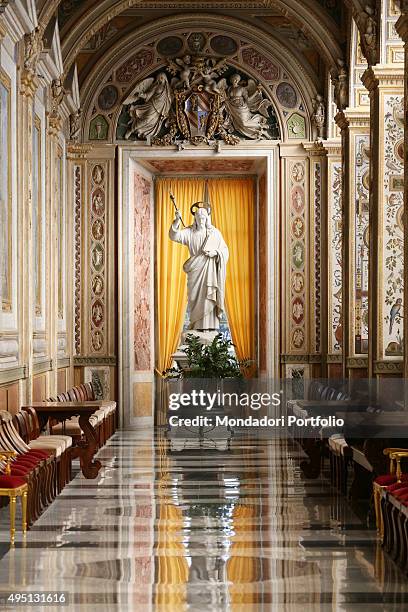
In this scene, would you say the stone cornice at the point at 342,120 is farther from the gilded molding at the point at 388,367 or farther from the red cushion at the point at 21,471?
the red cushion at the point at 21,471

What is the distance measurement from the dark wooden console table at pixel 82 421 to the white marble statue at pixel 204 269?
6750mm

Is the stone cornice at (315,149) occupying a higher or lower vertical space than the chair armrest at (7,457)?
higher

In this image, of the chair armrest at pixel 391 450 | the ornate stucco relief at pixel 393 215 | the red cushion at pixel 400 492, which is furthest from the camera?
the ornate stucco relief at pixel 393 215

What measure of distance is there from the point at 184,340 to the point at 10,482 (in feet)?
36.5

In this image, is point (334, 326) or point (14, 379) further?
point (334, 326)

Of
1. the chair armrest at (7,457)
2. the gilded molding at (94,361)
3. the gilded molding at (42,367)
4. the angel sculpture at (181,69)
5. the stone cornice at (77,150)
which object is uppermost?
the angel sculpture at (181,69)

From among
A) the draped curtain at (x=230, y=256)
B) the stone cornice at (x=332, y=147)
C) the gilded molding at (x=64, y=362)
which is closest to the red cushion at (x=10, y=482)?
the gilded molding at (x=64, y=362)

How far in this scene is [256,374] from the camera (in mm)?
19547

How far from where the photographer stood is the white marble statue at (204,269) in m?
18.7

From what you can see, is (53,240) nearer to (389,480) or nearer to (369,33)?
(369,33)

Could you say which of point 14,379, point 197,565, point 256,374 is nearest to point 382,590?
point 197,565

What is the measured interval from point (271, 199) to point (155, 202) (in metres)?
2.39

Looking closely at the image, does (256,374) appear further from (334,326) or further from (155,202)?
(155,202)

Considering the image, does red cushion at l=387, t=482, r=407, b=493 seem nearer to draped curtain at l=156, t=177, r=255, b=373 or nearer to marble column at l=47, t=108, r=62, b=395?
marble column at l=47, t=108, r=62, b=395
